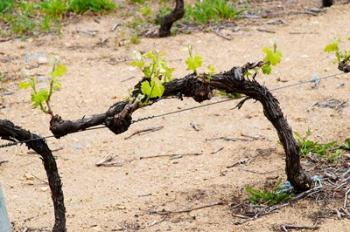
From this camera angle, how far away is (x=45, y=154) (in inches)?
132

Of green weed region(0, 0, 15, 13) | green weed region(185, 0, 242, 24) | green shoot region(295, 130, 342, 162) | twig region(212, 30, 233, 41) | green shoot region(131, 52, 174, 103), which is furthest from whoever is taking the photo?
green weed region(0, 0, 15, 13)

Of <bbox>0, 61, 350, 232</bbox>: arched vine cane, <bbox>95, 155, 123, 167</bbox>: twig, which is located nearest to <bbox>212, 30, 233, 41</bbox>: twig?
<bbox>95, 155, 123, 167</bbox>: twig

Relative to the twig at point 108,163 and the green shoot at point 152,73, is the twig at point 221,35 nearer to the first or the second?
the twig at point 108,163

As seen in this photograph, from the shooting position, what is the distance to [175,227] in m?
3.74

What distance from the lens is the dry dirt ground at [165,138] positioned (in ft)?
13.1

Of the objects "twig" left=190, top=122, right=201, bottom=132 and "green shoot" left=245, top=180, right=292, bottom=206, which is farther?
"twig" left=190, top=122, right=201, bottom=132

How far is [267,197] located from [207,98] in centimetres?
77

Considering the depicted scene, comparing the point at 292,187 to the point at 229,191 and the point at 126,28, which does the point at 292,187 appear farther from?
the point at 126,28

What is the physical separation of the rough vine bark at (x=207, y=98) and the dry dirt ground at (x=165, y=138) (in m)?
0.24

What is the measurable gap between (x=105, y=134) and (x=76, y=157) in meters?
0.40

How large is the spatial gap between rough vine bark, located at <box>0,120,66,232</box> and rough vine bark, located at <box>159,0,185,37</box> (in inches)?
158

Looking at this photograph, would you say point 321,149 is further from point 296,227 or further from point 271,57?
point 271,57

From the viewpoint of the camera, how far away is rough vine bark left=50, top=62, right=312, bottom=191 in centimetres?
325

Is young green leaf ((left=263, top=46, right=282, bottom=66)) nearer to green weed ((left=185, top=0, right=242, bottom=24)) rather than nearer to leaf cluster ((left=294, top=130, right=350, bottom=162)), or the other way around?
leaf cluster ((left=294, top=130, right=350, bottom=162))
